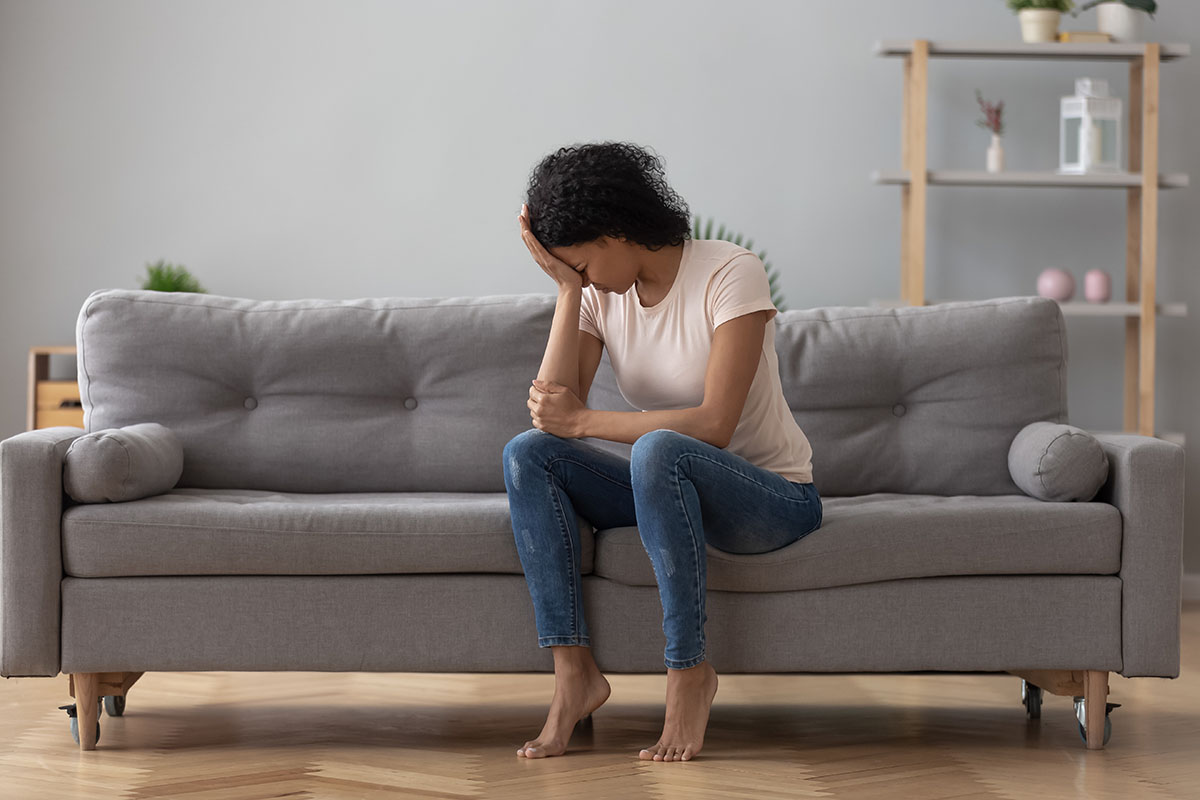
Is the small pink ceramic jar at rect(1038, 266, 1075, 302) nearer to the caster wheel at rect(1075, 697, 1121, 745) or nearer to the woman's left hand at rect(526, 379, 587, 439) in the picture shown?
the caster wheel at rect(1075, 697, 1121, 745)

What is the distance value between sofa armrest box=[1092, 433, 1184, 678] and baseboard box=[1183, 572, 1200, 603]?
2124 millimetres

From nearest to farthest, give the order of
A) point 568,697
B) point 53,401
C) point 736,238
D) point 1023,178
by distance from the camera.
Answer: point 568,697
point 53,401
point 1023,178
point 736,238

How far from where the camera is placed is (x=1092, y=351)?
13.0 ft

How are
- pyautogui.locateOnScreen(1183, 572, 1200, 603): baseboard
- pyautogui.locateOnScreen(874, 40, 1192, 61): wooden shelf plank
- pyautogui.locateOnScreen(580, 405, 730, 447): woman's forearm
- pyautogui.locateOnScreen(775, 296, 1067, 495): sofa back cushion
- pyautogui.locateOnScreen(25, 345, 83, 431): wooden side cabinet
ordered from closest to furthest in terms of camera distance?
pyautogui.locateOnScreen(580, 405, 730, 447): woman's forearm < pyautogui.locateOnScreen(775, 296, 1067, 495): sofa back cushion < pyautogui.locateOnScreen(25, 345, 83, 431): wooden side cabinet < pyautogui.locateOnScreen(874, 40, 1192, 61): wooden shelf plank < pyautogui.locateOnScreen(1183, 572, 1200, 603): baseboard

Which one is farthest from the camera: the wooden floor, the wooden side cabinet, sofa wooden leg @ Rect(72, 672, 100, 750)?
the wooden side cabinet

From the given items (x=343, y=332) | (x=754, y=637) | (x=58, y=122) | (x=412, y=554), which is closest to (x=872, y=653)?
(x=754, y=637)

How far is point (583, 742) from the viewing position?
6.88 feet

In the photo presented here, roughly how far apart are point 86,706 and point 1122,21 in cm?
341

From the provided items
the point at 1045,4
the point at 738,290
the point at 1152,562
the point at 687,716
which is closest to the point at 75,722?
the point at 687,716

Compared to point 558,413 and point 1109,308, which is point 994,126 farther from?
point 558,413

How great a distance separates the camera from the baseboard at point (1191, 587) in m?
3.92

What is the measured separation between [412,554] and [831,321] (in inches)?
42.5

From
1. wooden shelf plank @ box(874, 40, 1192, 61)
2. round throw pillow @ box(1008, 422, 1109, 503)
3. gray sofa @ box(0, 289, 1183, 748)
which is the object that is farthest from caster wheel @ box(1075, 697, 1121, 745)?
wooden shelf plank @ box(874, 40, 1192, 61)

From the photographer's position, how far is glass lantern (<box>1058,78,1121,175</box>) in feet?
12.1
